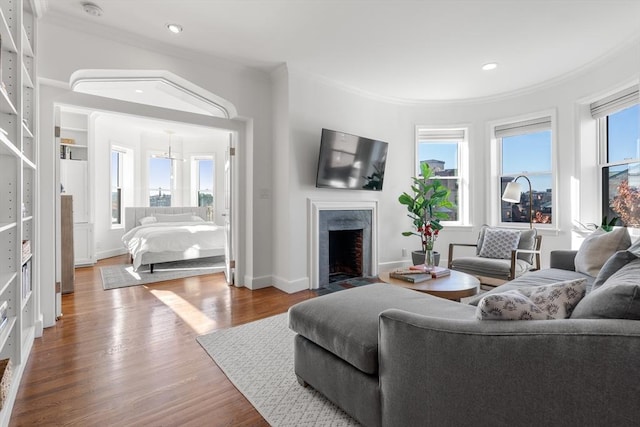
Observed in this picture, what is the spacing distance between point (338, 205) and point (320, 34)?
6.54ft

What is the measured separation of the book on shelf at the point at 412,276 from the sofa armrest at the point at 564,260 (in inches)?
55.8

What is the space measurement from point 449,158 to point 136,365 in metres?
4.98

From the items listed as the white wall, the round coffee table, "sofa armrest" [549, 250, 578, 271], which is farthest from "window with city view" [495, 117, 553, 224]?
the round coffee table

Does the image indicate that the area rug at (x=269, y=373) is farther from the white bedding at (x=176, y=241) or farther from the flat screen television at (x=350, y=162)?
the white bedding at (x=176, y=241)

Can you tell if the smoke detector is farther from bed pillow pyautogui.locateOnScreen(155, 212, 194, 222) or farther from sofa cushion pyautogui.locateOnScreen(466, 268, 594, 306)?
bed pillow pyautogui.locateOnScreen(155, 212, 194, 222)

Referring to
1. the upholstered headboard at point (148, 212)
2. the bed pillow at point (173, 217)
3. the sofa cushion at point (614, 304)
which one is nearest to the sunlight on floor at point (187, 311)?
the sofa cushion at point (614, 304)

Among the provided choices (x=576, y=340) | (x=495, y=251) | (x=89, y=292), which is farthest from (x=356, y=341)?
(x=89, y=292)

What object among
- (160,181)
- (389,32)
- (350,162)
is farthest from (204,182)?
(389,32)

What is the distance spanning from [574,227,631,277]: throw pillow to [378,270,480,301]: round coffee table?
3.11 ft

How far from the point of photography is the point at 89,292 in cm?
375

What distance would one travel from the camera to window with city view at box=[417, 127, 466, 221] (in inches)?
201

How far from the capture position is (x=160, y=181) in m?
7.50

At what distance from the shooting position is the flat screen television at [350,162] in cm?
389

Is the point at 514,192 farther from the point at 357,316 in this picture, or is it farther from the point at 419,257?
the point at 357,316
